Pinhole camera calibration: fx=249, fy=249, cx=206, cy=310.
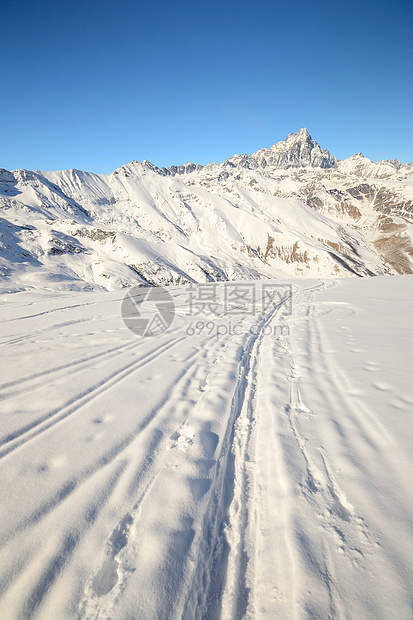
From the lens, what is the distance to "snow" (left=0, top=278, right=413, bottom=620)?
181 centimetres

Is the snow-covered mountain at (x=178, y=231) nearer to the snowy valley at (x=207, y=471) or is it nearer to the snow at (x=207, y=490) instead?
the snowy valley at (x=207, y=471)

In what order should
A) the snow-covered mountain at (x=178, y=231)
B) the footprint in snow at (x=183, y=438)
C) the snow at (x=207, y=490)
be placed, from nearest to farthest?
the snow at (x=207, y=490) < the footprint in snow at (x=183, y=438) < the snow-covered mountain at (x=178, y=231)

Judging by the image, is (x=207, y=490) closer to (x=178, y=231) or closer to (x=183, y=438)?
(x=183, y=438)

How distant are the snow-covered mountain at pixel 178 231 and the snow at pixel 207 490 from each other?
108 ft

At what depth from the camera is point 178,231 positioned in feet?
255

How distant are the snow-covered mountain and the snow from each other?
108 ft

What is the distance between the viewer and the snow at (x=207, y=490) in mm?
1811

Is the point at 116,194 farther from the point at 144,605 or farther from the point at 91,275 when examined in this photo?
the point at 144,605

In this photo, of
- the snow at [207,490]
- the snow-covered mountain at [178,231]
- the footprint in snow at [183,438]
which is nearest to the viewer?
the snow at [207,490]

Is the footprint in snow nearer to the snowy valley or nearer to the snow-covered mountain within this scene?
the snowy valley

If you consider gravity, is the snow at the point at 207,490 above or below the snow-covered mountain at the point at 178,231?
below

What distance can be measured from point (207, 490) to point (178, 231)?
263 ft

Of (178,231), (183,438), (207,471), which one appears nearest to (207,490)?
(207,471)

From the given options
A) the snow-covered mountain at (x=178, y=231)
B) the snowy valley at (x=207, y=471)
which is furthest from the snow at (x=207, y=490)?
the snow-covered mountain at (x=178, y=231)
